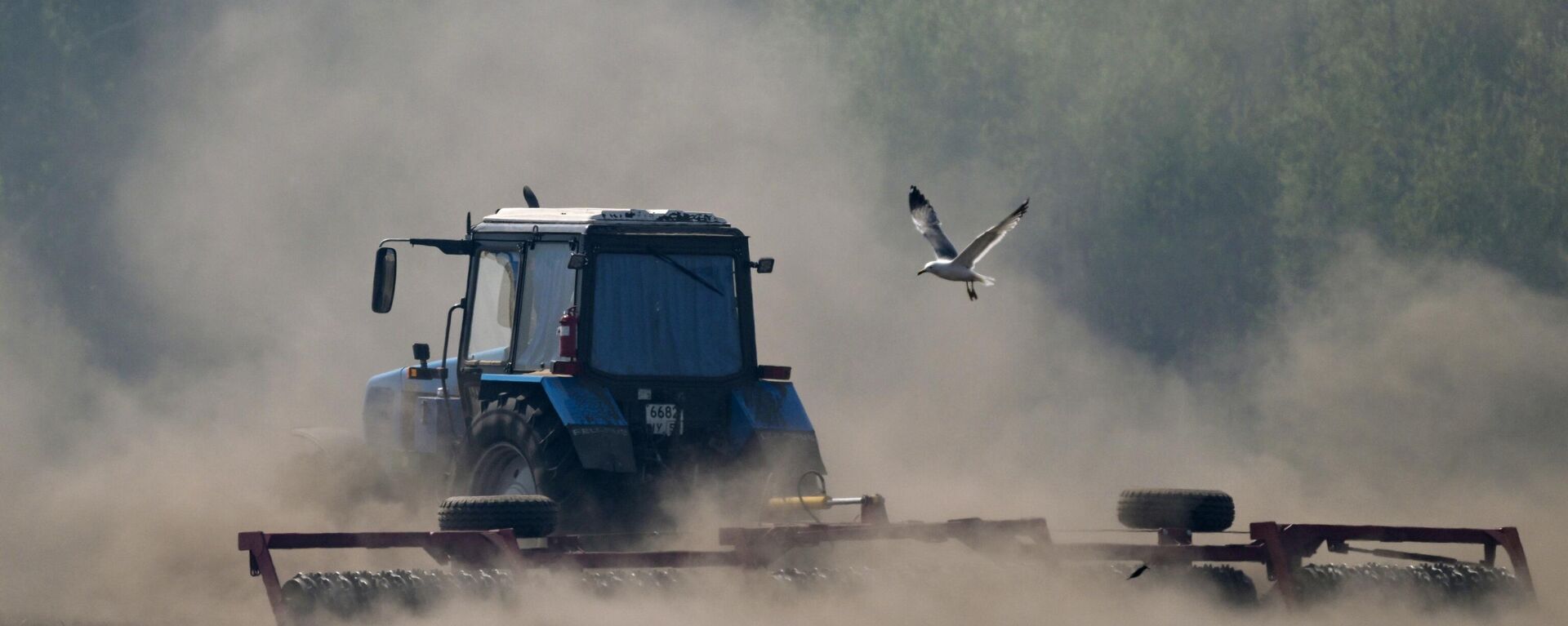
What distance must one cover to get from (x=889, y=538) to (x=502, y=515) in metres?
2.25

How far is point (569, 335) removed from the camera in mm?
13461

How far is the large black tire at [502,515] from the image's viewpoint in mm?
11344

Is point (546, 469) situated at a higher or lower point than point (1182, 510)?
higher

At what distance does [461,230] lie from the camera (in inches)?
1134

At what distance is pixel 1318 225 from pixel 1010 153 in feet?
22.6

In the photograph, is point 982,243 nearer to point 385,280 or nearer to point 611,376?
point 611,376

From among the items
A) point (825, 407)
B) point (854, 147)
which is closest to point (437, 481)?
point (825, 407)

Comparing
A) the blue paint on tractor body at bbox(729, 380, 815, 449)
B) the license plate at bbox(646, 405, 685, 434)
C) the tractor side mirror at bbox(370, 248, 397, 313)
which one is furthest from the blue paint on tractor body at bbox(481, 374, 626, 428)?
the tractor side mirror at bbox(370, 248, 397, 313)

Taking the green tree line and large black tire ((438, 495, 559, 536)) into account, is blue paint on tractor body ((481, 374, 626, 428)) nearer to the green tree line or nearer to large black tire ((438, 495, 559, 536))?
large black tire ((438, 495, 559, 536))

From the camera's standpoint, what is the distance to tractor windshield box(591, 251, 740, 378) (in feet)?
45.0

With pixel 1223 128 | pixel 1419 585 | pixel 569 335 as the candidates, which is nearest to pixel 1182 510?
pixel 1419 585

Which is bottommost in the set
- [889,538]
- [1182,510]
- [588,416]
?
[889,538]

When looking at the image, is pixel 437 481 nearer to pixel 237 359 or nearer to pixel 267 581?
pixel 267 581

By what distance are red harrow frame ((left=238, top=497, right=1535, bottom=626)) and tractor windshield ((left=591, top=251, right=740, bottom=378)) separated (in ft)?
6.48
